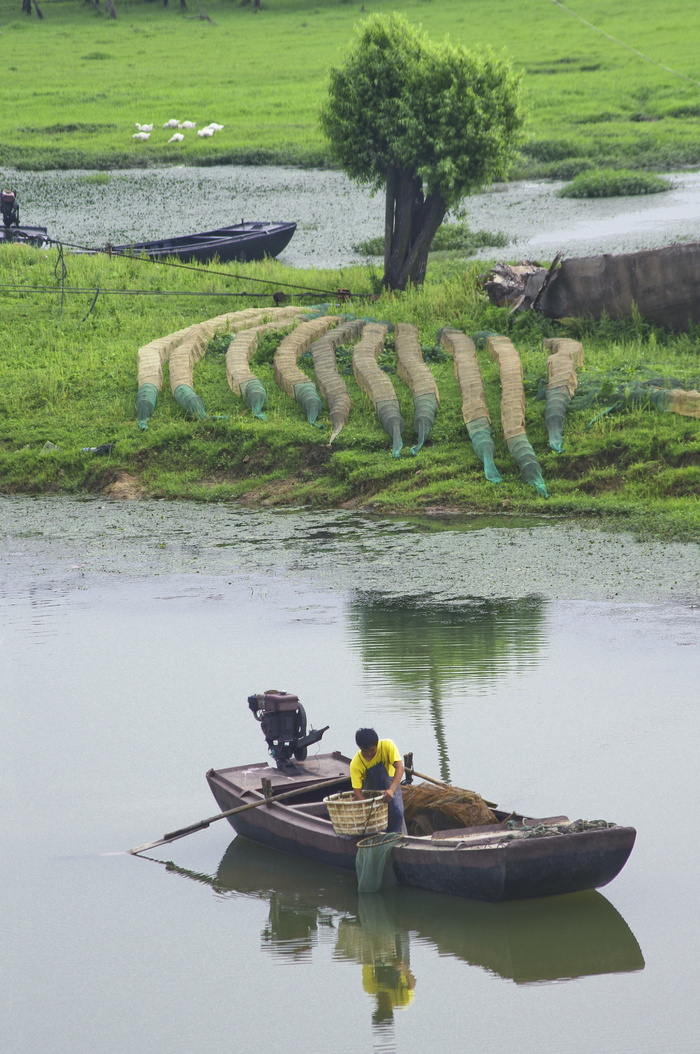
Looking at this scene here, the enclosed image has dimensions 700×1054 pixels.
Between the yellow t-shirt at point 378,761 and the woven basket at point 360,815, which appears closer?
the woven basket at point 360,815

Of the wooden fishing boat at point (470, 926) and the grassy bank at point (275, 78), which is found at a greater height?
the grassy bank at point (275, 78)

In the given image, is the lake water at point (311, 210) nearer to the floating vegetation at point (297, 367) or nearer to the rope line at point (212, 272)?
the rope line at point (212, 272)

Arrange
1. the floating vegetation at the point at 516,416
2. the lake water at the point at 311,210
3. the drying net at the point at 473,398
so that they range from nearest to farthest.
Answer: the floating vegetation at the point at 516,416 → the drying net at the point at 473,398 → the lake water at the point at 311,210

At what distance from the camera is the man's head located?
28.5 ft

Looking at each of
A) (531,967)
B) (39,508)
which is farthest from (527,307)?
(531,967)

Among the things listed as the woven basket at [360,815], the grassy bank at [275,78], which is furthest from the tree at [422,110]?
the woven basket at [360,815]

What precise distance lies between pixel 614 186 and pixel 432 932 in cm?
3094

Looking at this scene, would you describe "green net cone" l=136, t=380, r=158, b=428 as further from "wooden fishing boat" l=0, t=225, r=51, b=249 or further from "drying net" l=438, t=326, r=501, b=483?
"wooden fishing boat" l=0, t=225, r=51, b=249

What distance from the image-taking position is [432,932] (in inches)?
326

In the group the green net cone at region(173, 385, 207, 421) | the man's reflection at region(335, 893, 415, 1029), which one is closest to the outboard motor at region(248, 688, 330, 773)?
the man's reflection at region(335, 893, 415, 1029)

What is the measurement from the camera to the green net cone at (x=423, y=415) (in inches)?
757

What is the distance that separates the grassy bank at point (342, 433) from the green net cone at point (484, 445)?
6.2 inches

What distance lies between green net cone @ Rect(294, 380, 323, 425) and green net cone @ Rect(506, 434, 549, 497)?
334 cm

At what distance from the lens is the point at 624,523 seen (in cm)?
1656
